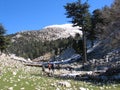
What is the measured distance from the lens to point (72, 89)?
26.4 meters

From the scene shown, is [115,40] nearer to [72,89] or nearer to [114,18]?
[114,18]

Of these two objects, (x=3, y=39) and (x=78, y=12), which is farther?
(x=3, y=39)

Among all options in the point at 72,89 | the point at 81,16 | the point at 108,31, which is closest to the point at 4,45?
the point at 81,16

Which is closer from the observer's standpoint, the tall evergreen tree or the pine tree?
the tall evergreen tree

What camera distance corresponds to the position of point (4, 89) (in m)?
23.8

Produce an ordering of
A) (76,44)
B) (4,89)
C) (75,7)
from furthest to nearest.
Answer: (76,44)
(75,7)
(4,89)

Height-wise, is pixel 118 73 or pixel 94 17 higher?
pixel 94 17

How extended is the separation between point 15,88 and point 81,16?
52659 mm

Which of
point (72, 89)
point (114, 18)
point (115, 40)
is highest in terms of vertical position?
point (114, 18)

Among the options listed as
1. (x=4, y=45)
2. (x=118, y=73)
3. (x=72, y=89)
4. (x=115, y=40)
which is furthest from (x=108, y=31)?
(x=4, y=45)

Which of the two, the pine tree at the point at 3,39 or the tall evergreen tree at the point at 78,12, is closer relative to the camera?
the tall evergreen tree at the point at 78,12

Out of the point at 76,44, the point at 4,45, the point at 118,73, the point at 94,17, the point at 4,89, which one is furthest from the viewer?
the point at 94,17

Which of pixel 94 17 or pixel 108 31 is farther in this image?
pixel 94 17

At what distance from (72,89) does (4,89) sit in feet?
18.6
